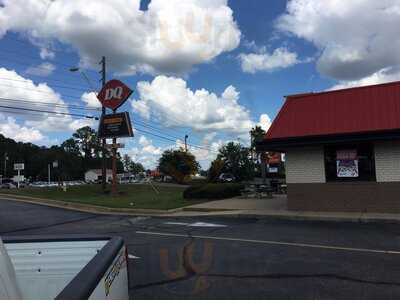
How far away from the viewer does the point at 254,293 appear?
6402 millimetres

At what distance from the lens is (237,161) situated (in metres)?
64.0

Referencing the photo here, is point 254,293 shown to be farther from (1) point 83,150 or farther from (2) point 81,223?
(1) point 83,150

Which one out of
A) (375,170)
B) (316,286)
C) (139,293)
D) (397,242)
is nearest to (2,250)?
(139,293)

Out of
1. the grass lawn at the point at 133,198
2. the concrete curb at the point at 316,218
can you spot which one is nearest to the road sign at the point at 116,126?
the grass lawn at the point at 133,198

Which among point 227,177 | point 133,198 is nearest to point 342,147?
point 133,198

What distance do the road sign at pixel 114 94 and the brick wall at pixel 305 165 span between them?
56.2 ft

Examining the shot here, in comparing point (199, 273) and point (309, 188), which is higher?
point (309, 188)

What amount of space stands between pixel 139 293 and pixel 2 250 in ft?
14.8

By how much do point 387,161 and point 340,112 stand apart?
2.41 meters

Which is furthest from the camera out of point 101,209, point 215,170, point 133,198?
point 215,170

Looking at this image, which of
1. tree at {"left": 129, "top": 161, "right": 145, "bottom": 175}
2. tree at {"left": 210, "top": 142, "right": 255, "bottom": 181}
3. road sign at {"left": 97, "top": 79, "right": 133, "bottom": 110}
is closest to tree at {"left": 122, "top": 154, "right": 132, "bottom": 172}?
tree at {"left": 129, "top": 161, "right": 145, "bottom": 175}

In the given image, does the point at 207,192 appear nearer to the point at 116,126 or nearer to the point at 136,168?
the point at 116,126

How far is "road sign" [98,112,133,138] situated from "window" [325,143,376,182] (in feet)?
56.3

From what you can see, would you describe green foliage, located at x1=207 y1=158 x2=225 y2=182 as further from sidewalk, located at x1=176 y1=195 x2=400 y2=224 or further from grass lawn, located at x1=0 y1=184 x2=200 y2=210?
sidewalk, located at x1=176 y1=195 x2=400 y2=224
